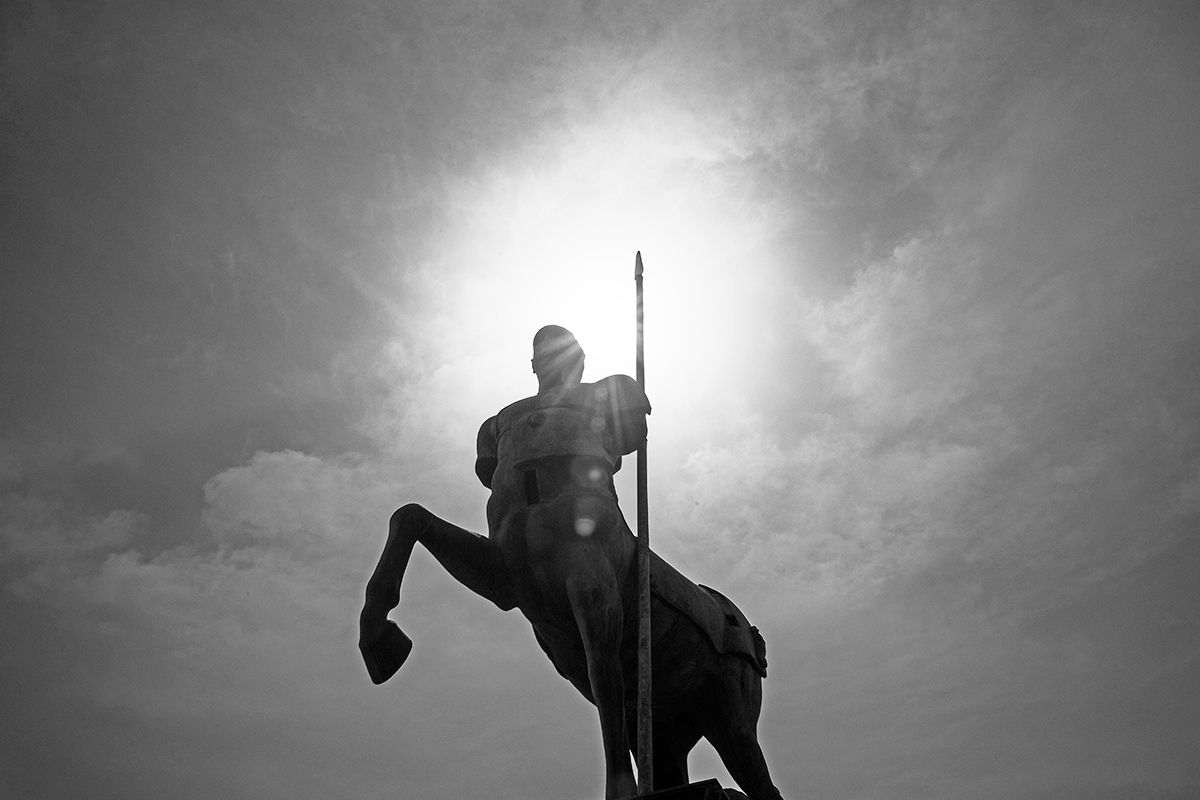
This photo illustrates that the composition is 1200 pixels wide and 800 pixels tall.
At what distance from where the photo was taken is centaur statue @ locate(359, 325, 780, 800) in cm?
684

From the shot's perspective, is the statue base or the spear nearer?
the statue base

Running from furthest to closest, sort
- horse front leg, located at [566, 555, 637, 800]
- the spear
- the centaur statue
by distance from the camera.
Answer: the centaur statue, horse front leg, located at [566, 555, 637, 800], the spear

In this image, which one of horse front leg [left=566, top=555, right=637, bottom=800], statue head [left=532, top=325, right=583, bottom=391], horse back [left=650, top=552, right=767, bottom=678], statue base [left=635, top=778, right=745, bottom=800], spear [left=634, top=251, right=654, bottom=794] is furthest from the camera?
statue head [left=532, top=325, right=583, bottom=391]

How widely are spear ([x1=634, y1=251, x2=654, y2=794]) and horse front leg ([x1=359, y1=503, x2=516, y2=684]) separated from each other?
0.90 metres

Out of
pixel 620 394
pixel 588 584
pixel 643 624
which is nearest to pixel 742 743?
pixel 643 624

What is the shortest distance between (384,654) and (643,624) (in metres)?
1.69

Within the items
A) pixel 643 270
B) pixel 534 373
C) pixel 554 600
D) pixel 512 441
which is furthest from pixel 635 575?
pixel 643 270

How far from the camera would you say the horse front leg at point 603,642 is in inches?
264

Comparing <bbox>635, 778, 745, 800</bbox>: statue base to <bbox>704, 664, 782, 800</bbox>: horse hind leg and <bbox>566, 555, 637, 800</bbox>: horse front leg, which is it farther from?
<bbox>704, 664, 782, 800</bbox>: horse hind leg

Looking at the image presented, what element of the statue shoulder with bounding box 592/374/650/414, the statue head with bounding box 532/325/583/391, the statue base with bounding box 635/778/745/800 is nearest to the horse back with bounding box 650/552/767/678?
the statue shoulder with bounding box 592/374/650/414

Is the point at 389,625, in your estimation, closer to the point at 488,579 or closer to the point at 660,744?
the point at 488,579

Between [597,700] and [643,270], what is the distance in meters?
3.85

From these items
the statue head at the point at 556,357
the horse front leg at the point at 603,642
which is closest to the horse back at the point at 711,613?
the horse front leg at the point at 603,642

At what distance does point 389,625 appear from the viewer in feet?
22.4
